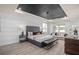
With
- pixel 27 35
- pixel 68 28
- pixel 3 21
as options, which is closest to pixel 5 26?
pixel 3 21

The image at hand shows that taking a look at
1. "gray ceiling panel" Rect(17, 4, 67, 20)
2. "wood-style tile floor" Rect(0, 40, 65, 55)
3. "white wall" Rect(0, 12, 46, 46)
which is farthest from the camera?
"white wall" Rect(0, 12, 46, 46)

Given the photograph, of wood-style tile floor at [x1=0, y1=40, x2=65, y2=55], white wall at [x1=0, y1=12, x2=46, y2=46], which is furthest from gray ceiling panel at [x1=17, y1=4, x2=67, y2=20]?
wood-style tile floor at [x1=0, y1=40, x2=65, y2=55]

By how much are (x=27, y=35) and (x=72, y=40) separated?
2918mm

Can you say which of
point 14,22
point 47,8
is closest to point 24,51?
point 14,22

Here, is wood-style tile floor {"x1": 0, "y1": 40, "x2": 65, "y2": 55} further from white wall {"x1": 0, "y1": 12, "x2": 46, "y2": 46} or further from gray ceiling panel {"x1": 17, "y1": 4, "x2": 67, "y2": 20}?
gray ceiling panel {"x1": 17, "y1": 4, "x2": 67, "y2": 20}

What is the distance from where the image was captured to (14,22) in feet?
11.9

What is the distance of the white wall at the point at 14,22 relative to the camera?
299cm

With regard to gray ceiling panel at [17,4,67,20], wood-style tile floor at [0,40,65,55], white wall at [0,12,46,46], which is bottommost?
wood-style tile floor at [0,40,65,55]

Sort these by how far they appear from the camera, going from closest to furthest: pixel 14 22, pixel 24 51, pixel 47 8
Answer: pixel 24 51, pixel 47 8, pixel 14 22

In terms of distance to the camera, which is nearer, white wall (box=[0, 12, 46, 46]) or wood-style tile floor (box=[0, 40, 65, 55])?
wood-style tile floor (box=[0, 40, 65, 55])

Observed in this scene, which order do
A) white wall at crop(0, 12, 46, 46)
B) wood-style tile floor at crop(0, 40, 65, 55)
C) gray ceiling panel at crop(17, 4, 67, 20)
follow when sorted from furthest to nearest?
white wall at crop(0, 12, 46, 46) < gray ceiling panel at crop(17, 4, 67, 20) < wood-style tile floor at crop(0, 40, 65, 55)

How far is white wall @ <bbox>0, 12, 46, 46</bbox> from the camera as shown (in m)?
2.99

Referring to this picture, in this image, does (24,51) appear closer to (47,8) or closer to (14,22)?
(14,22)

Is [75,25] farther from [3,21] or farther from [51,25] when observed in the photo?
[3,21]
